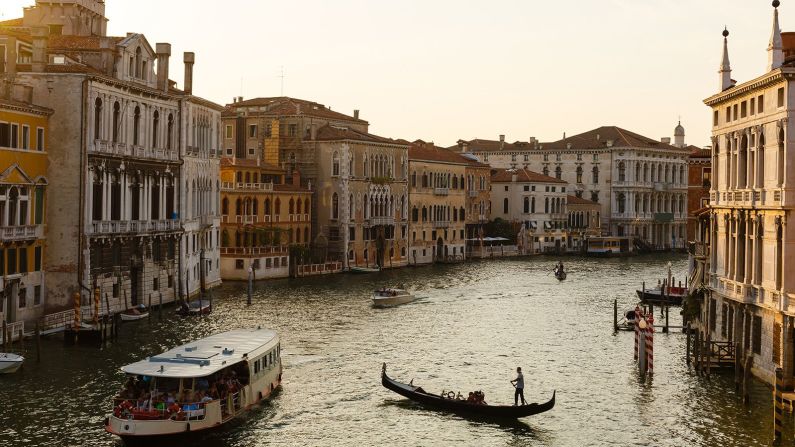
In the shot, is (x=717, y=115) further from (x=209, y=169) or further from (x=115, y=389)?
(x=209, y=169)

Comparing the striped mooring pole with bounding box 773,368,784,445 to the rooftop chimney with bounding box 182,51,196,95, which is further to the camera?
the rooftop chimney with bounding box 182,51,196,95

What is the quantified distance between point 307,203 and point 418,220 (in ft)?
38.6

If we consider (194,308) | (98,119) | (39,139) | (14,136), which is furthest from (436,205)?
(14,136)

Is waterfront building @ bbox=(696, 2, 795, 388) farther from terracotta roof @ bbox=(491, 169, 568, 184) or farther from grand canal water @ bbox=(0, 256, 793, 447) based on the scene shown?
terracotta roof @ bbox=(491, 169, 568, 184)

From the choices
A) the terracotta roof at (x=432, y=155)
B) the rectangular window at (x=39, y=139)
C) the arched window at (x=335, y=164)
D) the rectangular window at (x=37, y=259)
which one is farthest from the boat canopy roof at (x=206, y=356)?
the terracotta roof at (x=432, y=155)

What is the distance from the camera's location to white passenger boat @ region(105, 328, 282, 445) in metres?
19.8

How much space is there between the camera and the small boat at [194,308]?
122 ft

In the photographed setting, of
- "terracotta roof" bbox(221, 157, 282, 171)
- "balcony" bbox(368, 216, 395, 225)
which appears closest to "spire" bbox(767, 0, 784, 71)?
"terracotta roof" bbox(221, 157, 282, 171)

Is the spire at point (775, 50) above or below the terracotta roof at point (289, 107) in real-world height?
below

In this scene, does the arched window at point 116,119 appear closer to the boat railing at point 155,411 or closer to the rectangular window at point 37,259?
the rectangular window at point 37,259

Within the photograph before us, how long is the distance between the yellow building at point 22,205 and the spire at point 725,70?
2006 cm

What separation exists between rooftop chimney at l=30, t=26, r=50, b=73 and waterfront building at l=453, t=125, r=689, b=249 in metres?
66.8

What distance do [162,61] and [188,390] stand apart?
2379 centimetres

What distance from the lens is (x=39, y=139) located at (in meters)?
32.7
